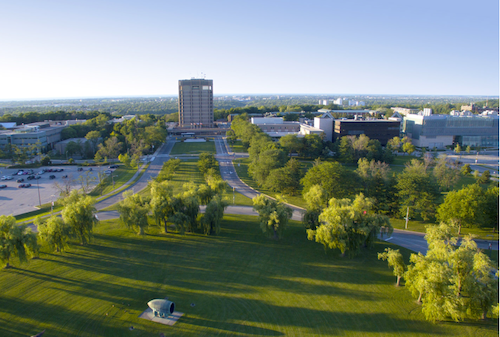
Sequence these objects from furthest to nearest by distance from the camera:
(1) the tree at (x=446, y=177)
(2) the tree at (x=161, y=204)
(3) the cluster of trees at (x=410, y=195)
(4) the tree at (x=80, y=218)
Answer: (1) the tree at (x=446, y=177) → (3) the cluster of trees at (x=410, y=195) → (2) the tree at (x=161, y=204) → (4) the tree at (x=80, y=218)

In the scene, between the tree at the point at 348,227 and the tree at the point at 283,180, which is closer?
the tree at the point at 348,227

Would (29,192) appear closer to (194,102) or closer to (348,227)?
(348,227)

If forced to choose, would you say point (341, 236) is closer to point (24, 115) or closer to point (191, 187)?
point (191, 187)

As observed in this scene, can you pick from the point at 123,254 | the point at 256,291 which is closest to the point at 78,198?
the point at 123,254

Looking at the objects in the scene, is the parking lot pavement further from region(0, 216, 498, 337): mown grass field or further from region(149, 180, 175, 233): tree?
region(149, 180, 175, 233): tree

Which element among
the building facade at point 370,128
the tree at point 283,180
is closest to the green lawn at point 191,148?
the building facade at point 370,128

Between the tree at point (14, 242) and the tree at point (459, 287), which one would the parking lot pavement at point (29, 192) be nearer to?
the tree at point (14, 242)

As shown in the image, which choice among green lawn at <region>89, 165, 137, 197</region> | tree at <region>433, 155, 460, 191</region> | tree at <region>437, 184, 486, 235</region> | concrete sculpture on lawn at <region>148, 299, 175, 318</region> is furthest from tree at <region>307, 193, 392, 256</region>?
green lawn at <region>89, 165, 137, 197</region>
